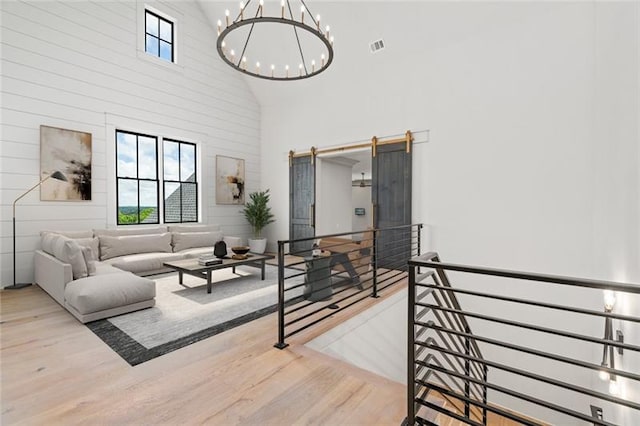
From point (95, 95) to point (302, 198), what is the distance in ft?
14.4

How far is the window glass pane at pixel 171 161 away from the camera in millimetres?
6332

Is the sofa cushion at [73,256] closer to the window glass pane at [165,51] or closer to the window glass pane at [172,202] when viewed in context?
the window glass pane at [172,202]

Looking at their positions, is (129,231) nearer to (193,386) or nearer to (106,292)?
(106,292)

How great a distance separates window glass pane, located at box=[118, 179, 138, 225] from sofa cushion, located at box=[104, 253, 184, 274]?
3.62ft

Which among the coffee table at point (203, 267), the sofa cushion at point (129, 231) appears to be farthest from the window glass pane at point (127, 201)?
the coffee table at point (203, 267)

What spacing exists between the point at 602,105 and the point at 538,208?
1424 millimetres

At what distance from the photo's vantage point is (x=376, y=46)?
213 inches

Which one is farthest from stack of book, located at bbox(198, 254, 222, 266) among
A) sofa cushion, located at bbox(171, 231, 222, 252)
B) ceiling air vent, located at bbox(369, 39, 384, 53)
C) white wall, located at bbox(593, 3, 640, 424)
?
ceiling air vent, located at bbox(369, 39, 384, 53)

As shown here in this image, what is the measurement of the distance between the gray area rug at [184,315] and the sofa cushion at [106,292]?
0.16 metres

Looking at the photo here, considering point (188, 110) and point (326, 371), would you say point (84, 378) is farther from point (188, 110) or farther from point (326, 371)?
point (188, 110)

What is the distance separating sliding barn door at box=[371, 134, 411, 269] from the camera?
17.7ft

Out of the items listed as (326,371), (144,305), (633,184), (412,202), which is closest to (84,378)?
(144,305)

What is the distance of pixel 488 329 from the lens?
455 centimetres

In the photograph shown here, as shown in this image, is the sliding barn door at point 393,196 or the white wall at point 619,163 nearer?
the white wall at point 619,163
